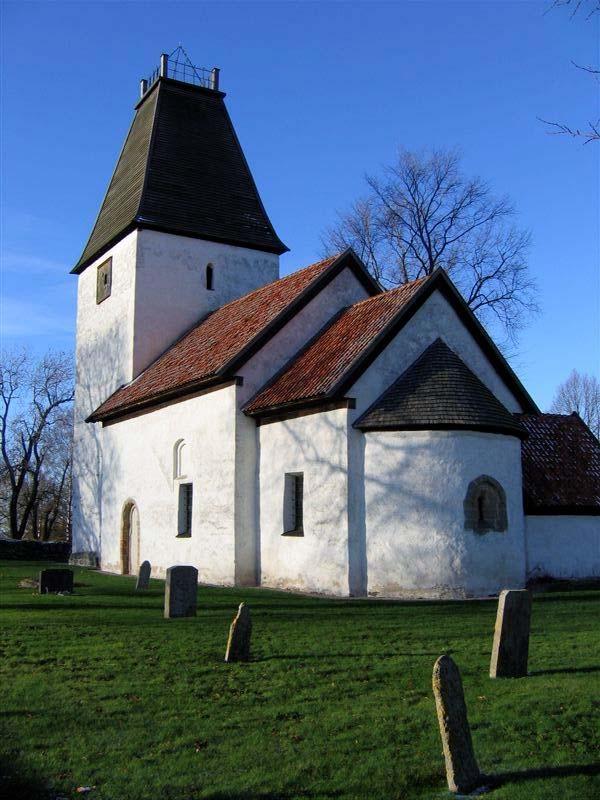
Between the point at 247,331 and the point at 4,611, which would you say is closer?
the point at 4,611

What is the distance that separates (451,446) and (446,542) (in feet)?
6.99

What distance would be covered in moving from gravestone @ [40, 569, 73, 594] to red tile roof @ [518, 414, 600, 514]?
38.3ft

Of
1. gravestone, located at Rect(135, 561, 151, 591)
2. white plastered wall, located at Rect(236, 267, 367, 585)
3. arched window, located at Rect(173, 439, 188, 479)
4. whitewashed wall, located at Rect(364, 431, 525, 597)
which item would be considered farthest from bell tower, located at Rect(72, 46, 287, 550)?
whitewashed wall, located at Rect(364, 431, 525, 597)

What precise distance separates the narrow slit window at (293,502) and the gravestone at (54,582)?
17.2ft

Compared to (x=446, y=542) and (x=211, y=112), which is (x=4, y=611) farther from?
(x=211, y=112)

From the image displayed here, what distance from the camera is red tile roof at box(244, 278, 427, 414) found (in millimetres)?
19328

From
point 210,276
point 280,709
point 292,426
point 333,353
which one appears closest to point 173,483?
point 292,426

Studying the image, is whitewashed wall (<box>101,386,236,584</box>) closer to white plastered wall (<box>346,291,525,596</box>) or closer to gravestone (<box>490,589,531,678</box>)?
white plastered wall (<box>346,291,525,596</box>)

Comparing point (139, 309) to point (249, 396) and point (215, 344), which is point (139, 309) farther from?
point (249, 396)

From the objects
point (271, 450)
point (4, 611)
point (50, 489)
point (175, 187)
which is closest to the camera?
point (4, 611)

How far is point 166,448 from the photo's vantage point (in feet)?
81.0

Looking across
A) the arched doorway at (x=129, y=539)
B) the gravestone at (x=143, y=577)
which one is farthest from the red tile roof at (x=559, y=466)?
the arched doorway at (x=129, y=539)

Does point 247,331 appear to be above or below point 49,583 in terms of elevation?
above

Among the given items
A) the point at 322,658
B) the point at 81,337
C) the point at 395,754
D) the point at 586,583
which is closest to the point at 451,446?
the point at 586,583
